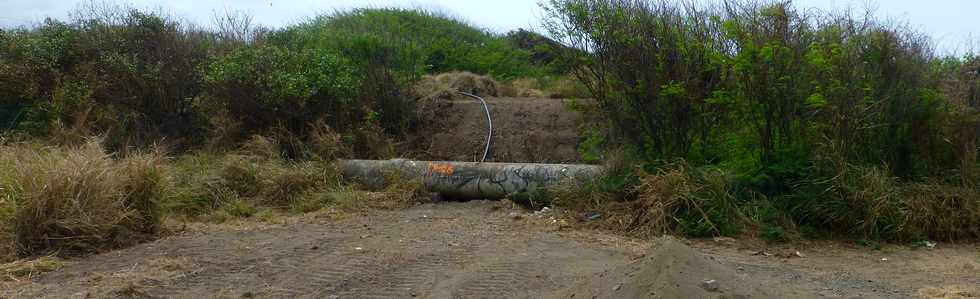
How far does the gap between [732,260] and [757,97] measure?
2.06m

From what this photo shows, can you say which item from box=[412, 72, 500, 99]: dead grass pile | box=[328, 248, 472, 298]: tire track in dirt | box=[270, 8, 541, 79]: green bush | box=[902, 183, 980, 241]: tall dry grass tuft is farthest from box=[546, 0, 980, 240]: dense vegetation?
box=[412, 72, 500, 99]: dead grass pile

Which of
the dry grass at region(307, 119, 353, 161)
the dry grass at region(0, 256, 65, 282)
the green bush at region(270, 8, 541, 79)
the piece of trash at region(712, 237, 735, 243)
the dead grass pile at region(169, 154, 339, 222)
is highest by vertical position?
the green bush at region(270, 8, 541, 79)

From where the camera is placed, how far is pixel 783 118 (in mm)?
7836

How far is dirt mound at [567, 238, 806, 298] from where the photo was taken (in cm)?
412

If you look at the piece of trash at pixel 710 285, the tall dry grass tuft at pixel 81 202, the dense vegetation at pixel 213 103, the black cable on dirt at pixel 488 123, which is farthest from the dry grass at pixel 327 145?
the piece of trash at pixel 710 285

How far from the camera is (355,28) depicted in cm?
2145

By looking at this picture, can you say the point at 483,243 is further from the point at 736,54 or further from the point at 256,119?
the point at 256,119

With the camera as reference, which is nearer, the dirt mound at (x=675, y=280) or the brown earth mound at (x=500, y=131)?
the dirt mound at (x=675, y=280)

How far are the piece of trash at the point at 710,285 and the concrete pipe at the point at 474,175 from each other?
14.1 feet

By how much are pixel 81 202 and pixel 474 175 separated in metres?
4.39

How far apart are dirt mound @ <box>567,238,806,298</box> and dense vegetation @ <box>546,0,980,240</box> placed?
2.94 meters

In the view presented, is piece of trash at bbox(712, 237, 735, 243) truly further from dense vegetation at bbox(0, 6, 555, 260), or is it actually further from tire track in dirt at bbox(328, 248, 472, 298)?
dense vegetation at bbox(0, 6, 555, 260)

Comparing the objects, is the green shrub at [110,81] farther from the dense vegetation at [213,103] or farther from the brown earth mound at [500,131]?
the brown earth mound at [500,131]

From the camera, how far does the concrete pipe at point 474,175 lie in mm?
8992
